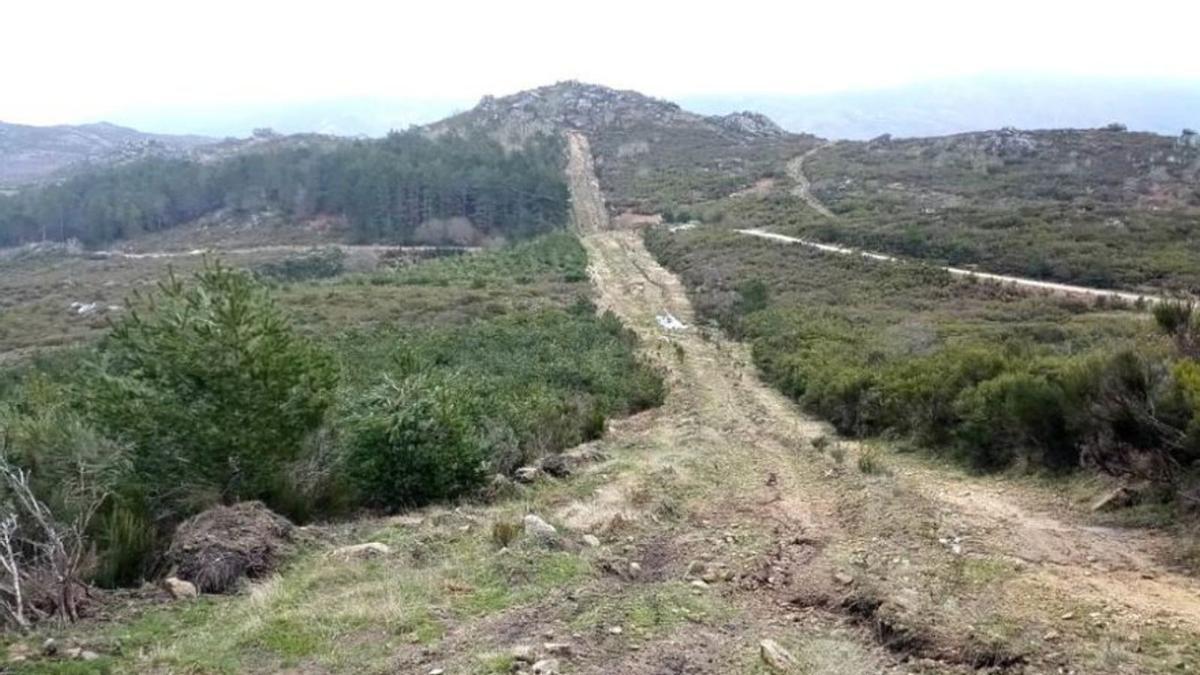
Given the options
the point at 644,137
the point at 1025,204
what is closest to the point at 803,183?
the point at 1025,204

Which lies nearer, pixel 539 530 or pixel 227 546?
pixel 227 546

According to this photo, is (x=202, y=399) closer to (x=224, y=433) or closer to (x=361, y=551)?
(x=224, y=433)

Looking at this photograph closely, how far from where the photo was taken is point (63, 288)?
7881 cm

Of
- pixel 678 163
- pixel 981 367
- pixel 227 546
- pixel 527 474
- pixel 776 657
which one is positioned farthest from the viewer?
pixel 678 163

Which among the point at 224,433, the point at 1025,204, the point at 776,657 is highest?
the point at 224,433

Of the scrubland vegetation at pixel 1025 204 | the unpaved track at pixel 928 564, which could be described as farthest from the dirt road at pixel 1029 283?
the unpaved track at pixel 928 564

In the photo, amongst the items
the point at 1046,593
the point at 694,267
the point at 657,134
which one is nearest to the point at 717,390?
the point at 1046,593

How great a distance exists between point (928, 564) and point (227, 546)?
7602mm

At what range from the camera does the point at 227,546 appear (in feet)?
34.3

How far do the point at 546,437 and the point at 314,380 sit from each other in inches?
205

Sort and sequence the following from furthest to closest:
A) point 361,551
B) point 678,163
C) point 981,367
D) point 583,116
Result: point 583,116 < point 678,163 < point 981,367 < point 361,551

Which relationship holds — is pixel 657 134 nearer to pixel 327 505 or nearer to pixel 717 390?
pixel 717 390

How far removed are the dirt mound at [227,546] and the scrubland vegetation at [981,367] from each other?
1031 cm

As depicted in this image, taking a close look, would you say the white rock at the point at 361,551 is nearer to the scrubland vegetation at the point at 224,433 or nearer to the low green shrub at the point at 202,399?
the scrubland vegetation at the point at 224,433
